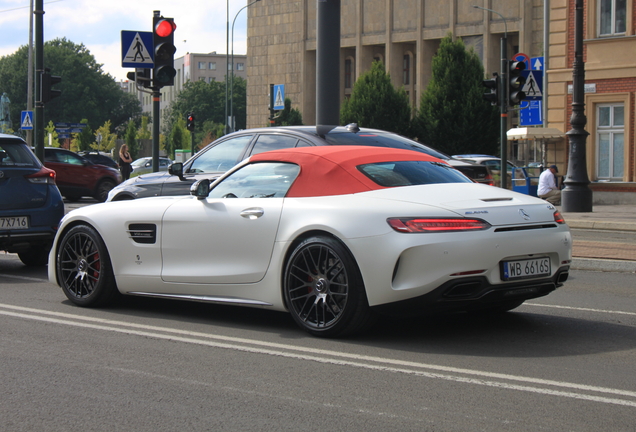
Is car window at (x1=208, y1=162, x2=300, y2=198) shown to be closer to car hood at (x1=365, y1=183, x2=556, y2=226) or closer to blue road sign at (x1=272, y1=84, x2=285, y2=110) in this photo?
car hood at (x1=365, y1=183, x2=556, y2=226)

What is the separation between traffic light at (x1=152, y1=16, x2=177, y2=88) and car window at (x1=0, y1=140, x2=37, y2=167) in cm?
272

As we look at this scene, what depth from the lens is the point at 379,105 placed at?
53.2 m

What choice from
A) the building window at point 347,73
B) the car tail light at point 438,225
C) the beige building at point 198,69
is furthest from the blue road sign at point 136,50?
the beige building at point 198,69

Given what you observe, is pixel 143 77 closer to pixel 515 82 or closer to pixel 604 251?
pixel 604 251

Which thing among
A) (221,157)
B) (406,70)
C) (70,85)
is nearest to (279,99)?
(221,157)

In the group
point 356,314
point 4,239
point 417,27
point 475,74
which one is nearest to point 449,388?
point 356,314

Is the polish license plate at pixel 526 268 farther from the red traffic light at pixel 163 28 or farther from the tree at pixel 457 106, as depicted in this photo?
the tree at pixel 457 106

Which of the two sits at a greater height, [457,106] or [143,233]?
[457,106]

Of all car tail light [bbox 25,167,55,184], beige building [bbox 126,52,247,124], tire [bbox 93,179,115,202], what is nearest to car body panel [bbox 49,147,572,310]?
car tail light [bbox 25,167,55,184]

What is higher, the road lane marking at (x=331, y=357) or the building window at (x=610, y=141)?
the building window at (x=610, y=141)

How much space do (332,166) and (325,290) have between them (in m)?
0.96

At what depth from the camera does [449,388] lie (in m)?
4.85

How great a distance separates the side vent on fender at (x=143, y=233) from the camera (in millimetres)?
7324

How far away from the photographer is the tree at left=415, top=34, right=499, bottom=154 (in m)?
48.8
